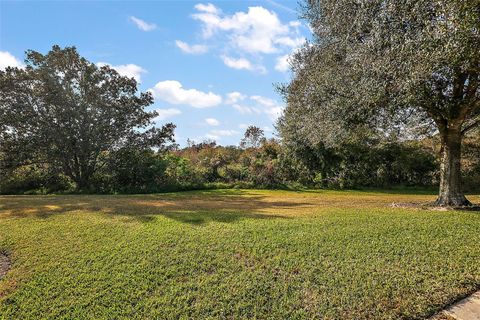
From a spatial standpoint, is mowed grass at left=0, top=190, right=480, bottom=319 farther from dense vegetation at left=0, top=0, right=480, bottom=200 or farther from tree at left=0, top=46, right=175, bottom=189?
tree at left=0, top=46, right=175, bottom=189

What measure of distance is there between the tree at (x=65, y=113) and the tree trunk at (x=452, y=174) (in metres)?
14.6

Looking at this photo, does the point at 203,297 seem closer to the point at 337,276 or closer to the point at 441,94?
the point at 337,276

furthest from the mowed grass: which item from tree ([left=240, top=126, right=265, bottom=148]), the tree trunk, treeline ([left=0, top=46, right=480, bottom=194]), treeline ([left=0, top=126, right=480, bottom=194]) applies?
tree ([left=240, top=126, right=265, bottom=148])

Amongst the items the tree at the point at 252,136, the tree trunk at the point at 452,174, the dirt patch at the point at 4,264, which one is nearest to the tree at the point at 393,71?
the tree trunk at the point at 452,174

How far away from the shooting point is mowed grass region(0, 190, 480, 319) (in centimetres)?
414

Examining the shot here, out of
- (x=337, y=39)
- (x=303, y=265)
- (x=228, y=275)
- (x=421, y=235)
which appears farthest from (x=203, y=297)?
(x=337, y=39)

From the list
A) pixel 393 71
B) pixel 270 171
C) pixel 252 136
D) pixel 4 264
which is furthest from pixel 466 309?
pixel 252 136

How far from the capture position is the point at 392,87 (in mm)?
8242

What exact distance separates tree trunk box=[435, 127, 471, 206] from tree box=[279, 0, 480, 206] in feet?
0.09

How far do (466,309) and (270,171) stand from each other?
1501 cm

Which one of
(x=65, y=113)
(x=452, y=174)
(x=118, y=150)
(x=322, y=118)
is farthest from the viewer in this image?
(x=118, y=150)

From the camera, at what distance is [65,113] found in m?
15.8

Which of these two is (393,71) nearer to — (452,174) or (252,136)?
(452,174)

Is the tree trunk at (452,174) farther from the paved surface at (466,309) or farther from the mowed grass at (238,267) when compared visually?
the paved surface at (466,309)
